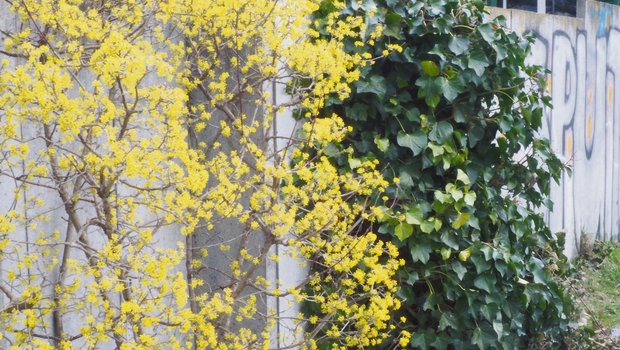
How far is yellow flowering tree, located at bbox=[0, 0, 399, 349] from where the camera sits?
321 cm

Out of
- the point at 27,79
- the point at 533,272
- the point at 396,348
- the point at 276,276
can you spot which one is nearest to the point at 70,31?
the point at 27,79

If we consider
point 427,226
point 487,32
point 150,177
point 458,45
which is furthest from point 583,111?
point 150,177

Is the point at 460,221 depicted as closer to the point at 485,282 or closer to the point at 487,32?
the point at 485,282

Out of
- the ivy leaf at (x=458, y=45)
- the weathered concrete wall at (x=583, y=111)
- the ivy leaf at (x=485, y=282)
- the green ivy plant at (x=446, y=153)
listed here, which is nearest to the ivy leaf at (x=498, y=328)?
the green ivy plant at (x=446, y=153)

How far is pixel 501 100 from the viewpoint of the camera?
5.40m

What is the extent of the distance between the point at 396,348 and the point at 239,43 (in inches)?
77.0

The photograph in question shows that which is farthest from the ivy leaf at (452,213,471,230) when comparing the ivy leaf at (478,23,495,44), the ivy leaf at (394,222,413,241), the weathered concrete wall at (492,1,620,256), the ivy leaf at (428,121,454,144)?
the weathered concrete wall at (492,1,620,256)

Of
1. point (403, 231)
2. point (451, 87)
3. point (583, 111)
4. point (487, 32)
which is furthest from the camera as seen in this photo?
point (583, 111)

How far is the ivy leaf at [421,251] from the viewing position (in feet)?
16.6

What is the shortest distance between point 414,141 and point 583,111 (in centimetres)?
411

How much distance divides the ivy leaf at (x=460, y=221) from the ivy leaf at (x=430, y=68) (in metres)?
0.72

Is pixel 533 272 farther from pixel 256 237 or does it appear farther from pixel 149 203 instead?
pixel 149 203

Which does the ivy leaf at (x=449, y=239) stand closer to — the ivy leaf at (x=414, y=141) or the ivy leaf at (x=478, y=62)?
the ivy leaf at (x=414, y=141)

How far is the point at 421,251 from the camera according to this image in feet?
16.7
